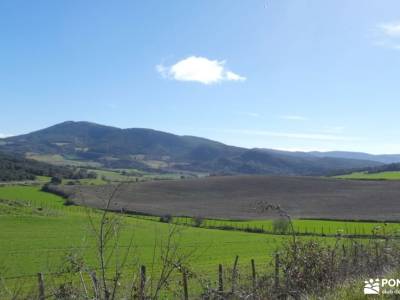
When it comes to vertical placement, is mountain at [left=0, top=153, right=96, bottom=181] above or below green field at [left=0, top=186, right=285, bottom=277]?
above

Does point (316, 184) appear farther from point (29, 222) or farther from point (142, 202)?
point (29, 222)

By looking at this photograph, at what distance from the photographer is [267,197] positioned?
93.9 m

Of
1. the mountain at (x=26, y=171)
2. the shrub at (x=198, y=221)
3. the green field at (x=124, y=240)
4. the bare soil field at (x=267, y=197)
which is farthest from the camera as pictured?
the mountain at (x=26, y=171)

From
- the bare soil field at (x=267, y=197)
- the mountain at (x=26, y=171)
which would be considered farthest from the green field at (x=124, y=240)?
the mountain at (x=26, y=171)

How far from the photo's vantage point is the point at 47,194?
339 feet

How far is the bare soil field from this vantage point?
8069 cm

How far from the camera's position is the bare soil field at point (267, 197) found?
265ft
